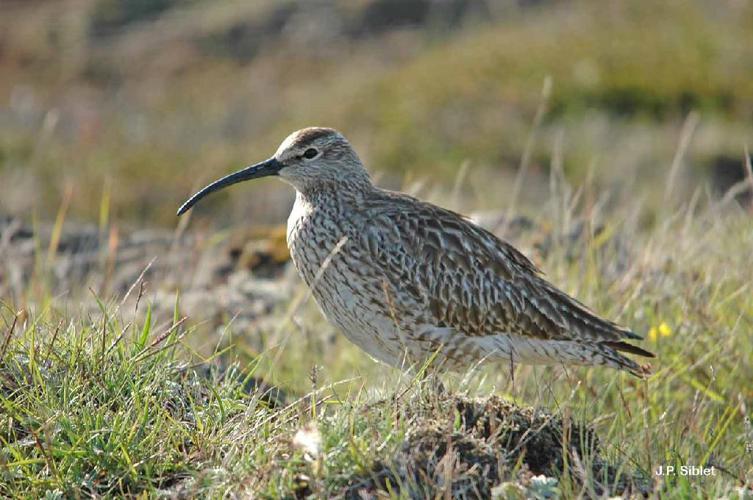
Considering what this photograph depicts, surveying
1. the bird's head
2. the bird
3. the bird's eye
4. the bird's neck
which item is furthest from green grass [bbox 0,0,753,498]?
the bird's eye

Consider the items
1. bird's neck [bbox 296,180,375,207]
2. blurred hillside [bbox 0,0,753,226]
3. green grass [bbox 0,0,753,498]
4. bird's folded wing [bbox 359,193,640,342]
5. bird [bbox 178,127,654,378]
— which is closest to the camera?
green grass [bbox 0,0,753,498]

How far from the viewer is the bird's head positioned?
6.04m

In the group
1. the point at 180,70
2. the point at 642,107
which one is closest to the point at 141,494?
the point at 642,107

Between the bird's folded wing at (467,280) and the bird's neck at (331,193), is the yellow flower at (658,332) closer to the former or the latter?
the bird's folded wing at (467,280)

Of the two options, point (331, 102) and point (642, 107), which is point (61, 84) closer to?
point (331, 102)

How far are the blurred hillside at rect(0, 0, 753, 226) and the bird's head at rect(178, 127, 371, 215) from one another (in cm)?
145

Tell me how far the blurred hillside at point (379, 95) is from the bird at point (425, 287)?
1.46 m

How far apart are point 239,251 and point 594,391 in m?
3.63

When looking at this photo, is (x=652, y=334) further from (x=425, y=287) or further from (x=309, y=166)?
(x=309, y=166)

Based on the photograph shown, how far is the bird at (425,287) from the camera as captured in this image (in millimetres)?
5516

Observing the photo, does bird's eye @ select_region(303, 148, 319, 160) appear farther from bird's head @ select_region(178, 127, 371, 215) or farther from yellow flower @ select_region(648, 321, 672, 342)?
yellow flower @ select_region(648, 321, 672, 342)

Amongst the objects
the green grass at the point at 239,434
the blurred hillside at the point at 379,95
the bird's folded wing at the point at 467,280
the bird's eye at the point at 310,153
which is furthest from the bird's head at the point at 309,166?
the blurred hillside at the point at 379,95

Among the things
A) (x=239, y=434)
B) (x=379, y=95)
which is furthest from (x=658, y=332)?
(x=379, y=95)

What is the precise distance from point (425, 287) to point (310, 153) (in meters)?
1.03
